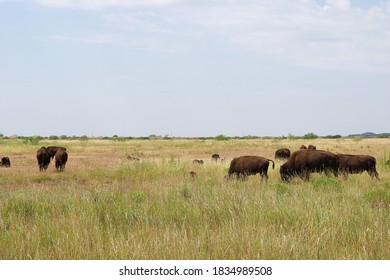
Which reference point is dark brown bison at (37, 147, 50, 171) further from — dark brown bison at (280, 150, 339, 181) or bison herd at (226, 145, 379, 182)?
dark brown bison at (280, 150, 339, 181)

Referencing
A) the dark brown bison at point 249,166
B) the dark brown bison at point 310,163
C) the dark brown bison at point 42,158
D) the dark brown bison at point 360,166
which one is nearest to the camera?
the dark brown bison at point 249,166

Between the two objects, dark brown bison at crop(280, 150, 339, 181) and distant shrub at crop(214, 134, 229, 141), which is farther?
distant shrub at crop(214, 134, 229, 141)

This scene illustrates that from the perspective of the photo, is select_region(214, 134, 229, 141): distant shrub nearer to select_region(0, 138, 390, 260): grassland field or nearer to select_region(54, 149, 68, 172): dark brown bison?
select_region(54, 149, 68, 172): dark brown bison

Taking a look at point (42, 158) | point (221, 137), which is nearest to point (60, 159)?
point (42, 158)

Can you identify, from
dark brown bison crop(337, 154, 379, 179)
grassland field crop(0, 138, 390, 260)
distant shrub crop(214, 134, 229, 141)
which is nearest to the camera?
grassland field crop(0, 138, 390, 260)

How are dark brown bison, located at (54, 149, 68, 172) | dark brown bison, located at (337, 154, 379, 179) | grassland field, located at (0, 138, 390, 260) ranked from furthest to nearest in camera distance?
dark brown bison, located at (54, 149, 68, 172)
dark brown bison, located at (337, 154, 379, 179)
grassland field, located at (0, 138, 390, 260)

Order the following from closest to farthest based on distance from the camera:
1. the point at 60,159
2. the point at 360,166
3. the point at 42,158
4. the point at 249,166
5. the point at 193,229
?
the point at 193,229
the point at 249,166
the point at 360,166
the point at 60,159
the point at 42,158

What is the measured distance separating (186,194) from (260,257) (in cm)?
548

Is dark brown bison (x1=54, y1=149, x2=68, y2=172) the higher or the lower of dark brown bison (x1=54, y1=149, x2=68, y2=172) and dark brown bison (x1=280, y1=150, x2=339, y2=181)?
the lower

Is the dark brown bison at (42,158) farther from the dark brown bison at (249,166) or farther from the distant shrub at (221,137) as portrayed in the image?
the distant shrub at (221,137)

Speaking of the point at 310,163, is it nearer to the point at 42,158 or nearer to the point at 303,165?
the point at 303,165

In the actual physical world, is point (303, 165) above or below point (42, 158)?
above

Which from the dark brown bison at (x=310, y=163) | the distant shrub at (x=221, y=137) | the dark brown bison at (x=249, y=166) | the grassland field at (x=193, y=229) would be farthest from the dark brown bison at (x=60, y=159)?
the distant shrub at (x=221, y=137)

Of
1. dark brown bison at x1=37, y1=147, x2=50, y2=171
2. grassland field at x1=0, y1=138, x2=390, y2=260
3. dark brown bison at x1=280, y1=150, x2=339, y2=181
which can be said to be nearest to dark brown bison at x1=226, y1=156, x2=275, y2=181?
dark brown bison at x1=280, y1=150, x2=339, y2=181
